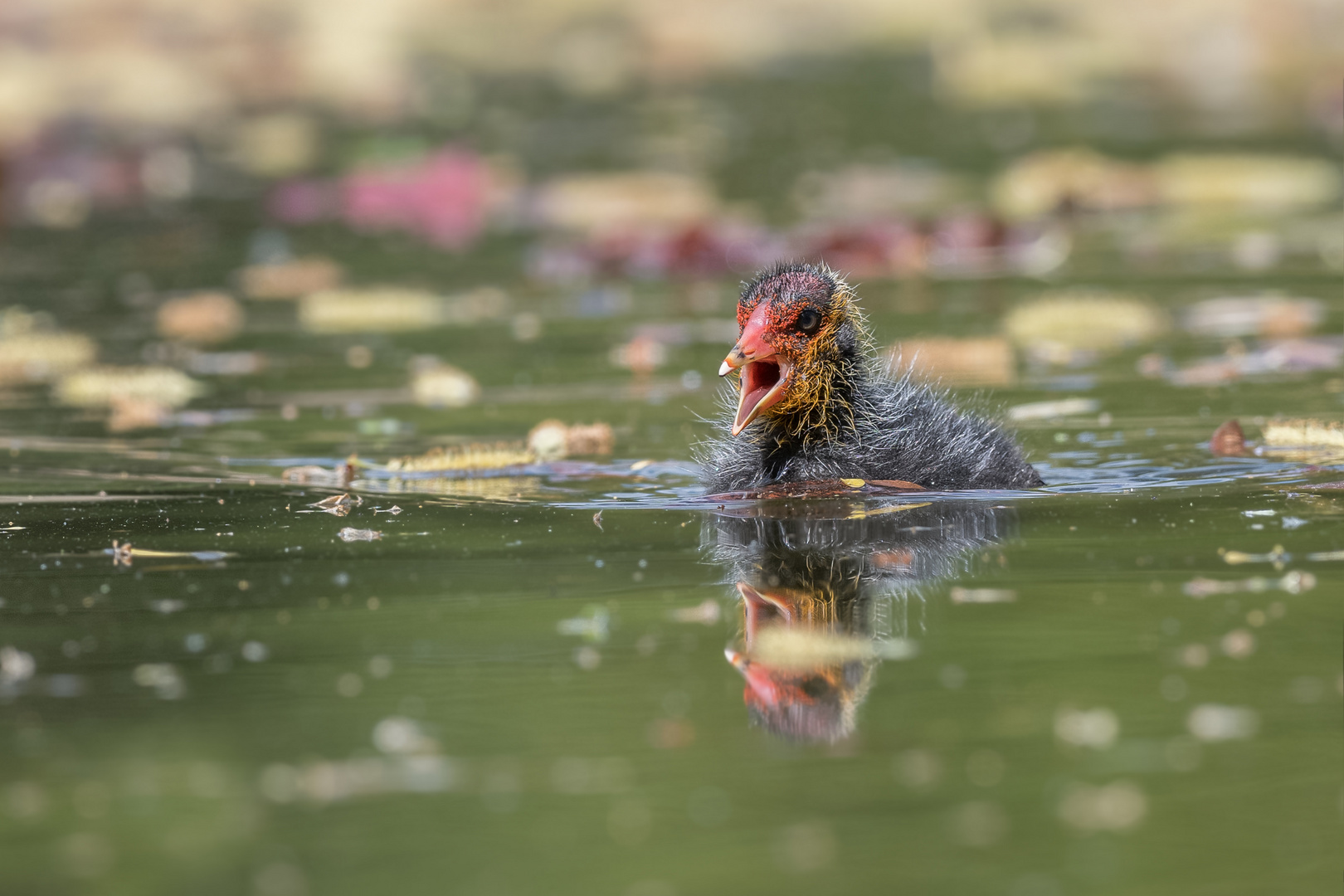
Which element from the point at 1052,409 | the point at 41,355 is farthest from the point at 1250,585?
the point at 41,355

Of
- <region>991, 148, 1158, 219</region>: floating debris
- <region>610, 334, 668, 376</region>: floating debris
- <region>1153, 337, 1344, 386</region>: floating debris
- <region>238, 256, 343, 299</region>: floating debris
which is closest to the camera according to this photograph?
<region>1153, 337, 1344, 386</region>: floating debris

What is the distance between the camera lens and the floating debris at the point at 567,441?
350 inches

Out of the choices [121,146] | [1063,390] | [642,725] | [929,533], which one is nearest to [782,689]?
[642,725]

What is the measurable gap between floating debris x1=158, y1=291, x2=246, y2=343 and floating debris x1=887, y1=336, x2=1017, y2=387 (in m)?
5.15

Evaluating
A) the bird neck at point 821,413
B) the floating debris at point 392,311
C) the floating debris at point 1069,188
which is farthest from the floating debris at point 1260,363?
the floating debris at point 1069,188

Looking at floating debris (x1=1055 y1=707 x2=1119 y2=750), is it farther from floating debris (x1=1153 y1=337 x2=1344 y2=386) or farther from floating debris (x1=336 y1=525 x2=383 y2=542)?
floating debris (x1=1153 y1=337 x2=1344 y2=386)

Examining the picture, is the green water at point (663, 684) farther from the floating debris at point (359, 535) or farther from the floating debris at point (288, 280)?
the floating debris at point (288, 280)

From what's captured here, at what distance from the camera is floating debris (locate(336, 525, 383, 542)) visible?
7.15 metres

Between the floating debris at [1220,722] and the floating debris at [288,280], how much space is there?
38.8 ft

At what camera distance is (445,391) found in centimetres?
1086

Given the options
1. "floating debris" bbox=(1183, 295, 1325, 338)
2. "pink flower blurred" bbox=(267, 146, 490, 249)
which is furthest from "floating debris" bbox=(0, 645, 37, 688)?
"pink flower blurred" bbox=(267, 146, 490, 249)

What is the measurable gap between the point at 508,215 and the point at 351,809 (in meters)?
16.8

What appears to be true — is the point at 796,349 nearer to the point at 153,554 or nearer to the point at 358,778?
the point at 153,554

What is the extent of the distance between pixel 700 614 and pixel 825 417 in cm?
188
